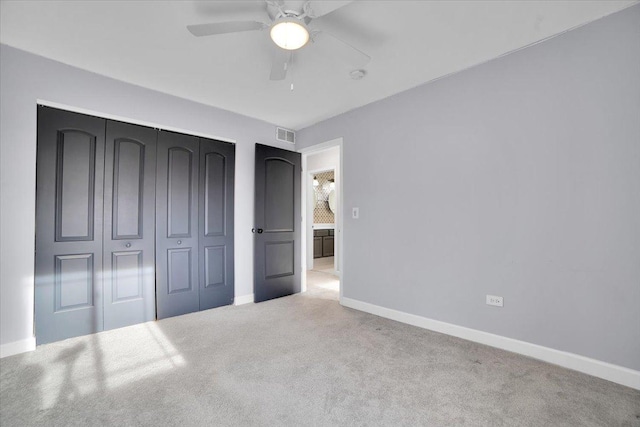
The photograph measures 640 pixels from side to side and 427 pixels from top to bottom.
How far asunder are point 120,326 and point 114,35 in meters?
2.62

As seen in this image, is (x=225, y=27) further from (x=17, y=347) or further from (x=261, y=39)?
(x=17, y=347)

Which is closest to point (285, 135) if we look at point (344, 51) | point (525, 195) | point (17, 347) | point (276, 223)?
point (276, 223)

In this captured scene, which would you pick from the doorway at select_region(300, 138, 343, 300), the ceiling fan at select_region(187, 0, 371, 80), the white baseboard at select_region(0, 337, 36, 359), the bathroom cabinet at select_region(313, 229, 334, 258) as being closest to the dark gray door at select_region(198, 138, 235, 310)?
the doorway at select_region(300, 138, 343, 300)

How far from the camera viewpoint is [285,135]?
4465 millimetres

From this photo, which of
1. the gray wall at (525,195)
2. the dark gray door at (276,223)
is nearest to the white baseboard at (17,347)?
the dark gray door at (276,223)

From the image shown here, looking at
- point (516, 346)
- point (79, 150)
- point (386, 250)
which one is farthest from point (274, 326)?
point (79, 150)

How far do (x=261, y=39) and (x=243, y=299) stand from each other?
2.99m

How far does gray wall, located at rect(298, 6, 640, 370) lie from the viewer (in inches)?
79.4

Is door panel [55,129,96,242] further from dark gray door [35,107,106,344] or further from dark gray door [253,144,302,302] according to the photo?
dark gray door [253,144,302,302]

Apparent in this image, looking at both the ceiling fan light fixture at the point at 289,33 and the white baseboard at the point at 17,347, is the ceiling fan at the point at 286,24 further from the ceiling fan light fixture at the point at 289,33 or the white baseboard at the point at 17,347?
the white baseboard at the point at 17,347

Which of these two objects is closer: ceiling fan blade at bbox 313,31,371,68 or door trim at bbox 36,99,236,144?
ceiling fan blade at bbox 313,31,371,68

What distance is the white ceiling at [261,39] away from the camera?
196 cm

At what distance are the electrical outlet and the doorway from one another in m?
1.72

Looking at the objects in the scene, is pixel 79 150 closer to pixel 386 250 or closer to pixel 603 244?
pixel 386 250
